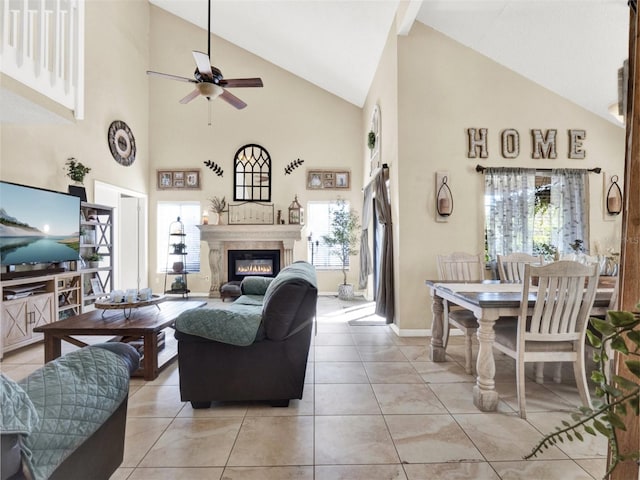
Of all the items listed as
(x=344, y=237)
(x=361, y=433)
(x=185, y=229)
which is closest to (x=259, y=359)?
(x=361, y=433)

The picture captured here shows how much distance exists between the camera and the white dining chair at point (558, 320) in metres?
2.15

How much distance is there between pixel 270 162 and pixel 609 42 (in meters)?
5.38

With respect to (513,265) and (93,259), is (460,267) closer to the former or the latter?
(513,265)

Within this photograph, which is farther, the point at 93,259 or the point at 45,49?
the point at 93,259

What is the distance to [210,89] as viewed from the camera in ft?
12.5

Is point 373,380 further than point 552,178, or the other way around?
point 552,178

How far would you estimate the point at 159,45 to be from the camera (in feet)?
23.0

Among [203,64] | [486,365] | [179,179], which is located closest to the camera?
[486,365]

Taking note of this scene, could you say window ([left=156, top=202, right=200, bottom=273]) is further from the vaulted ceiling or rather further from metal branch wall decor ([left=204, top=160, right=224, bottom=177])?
the vaulted ceiling

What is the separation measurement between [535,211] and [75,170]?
6.28 m

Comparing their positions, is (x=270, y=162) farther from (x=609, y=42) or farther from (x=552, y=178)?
(x=609, y=42)

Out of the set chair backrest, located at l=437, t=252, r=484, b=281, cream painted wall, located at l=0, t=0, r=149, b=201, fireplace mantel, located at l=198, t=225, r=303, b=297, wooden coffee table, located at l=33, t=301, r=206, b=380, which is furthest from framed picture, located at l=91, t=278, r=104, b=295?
chair backrest, located at l=437, t=252, r=484, b=281

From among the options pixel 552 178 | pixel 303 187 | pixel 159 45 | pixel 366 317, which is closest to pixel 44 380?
pixel 366 317

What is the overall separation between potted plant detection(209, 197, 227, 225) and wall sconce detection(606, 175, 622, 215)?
20.4ft
